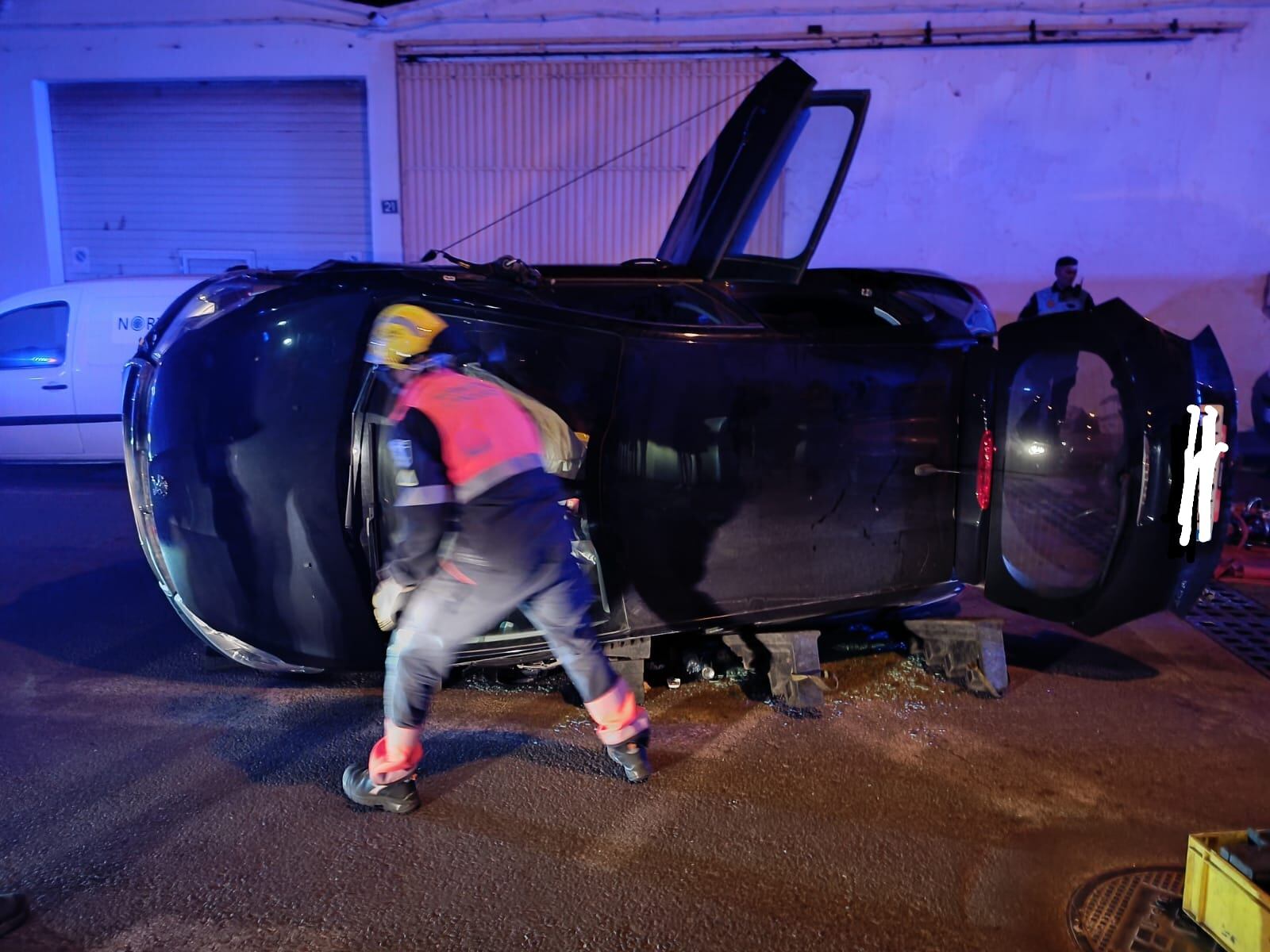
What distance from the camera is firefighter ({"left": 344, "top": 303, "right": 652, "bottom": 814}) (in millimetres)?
2982

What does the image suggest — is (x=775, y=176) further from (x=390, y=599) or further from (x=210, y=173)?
(x=210, y=173)

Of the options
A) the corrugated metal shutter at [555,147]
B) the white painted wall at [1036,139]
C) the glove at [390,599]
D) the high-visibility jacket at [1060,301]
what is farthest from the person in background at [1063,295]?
the glove at [390,599]

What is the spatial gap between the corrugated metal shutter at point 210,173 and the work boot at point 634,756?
10.2 m

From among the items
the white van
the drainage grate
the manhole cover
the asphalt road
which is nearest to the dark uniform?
the asphalt road

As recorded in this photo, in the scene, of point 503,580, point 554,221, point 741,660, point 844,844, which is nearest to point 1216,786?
point 844,844

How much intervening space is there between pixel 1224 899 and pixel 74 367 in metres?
9.26

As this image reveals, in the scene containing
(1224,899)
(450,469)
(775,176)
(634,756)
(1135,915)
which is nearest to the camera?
(1224,899)

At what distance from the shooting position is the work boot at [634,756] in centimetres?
328

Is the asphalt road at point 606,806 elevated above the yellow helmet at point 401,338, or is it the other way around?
the yellow helmet at point 401,338

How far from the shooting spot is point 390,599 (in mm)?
3125

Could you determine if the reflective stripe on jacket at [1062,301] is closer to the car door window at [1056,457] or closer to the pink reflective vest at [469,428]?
the car door window at [1056,457]

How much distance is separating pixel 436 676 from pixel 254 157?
1097 cm

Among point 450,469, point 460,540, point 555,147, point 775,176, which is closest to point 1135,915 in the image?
point 460,540

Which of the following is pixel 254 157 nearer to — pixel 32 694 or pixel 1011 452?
pixel 32 694
